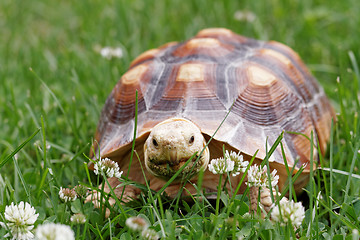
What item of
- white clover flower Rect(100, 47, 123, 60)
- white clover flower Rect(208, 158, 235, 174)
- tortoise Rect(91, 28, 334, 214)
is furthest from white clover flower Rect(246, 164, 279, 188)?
white clover flower Rect(100, 47, 123, 60)

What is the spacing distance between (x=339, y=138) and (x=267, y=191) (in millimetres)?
1029

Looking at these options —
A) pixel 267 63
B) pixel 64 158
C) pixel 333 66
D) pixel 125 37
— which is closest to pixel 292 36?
pixel 333 66

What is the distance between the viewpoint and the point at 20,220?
5.15 feet

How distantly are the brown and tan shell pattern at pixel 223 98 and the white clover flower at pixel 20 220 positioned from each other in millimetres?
664

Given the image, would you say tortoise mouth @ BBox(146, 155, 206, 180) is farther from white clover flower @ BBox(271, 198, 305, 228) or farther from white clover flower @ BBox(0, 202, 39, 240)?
white clover flower @ BBox(0, 202, 39, 240)

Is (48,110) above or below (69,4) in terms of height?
below

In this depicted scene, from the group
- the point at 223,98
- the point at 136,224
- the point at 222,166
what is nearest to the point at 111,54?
the point at 223,98

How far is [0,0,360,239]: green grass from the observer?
1.93 meters

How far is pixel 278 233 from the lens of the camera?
1640 millimetres

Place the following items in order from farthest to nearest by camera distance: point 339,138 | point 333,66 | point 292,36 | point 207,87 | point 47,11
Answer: point 47,11 < point 292,36 < point 333,66 < point 339,138 < point 207,87

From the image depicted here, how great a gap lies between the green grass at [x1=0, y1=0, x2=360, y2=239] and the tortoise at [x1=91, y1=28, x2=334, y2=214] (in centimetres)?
18

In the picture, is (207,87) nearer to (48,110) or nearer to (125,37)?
(48,110)

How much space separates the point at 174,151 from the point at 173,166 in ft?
0.24

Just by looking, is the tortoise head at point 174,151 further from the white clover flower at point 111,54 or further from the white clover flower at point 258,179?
the white clover flower at point 111,54
